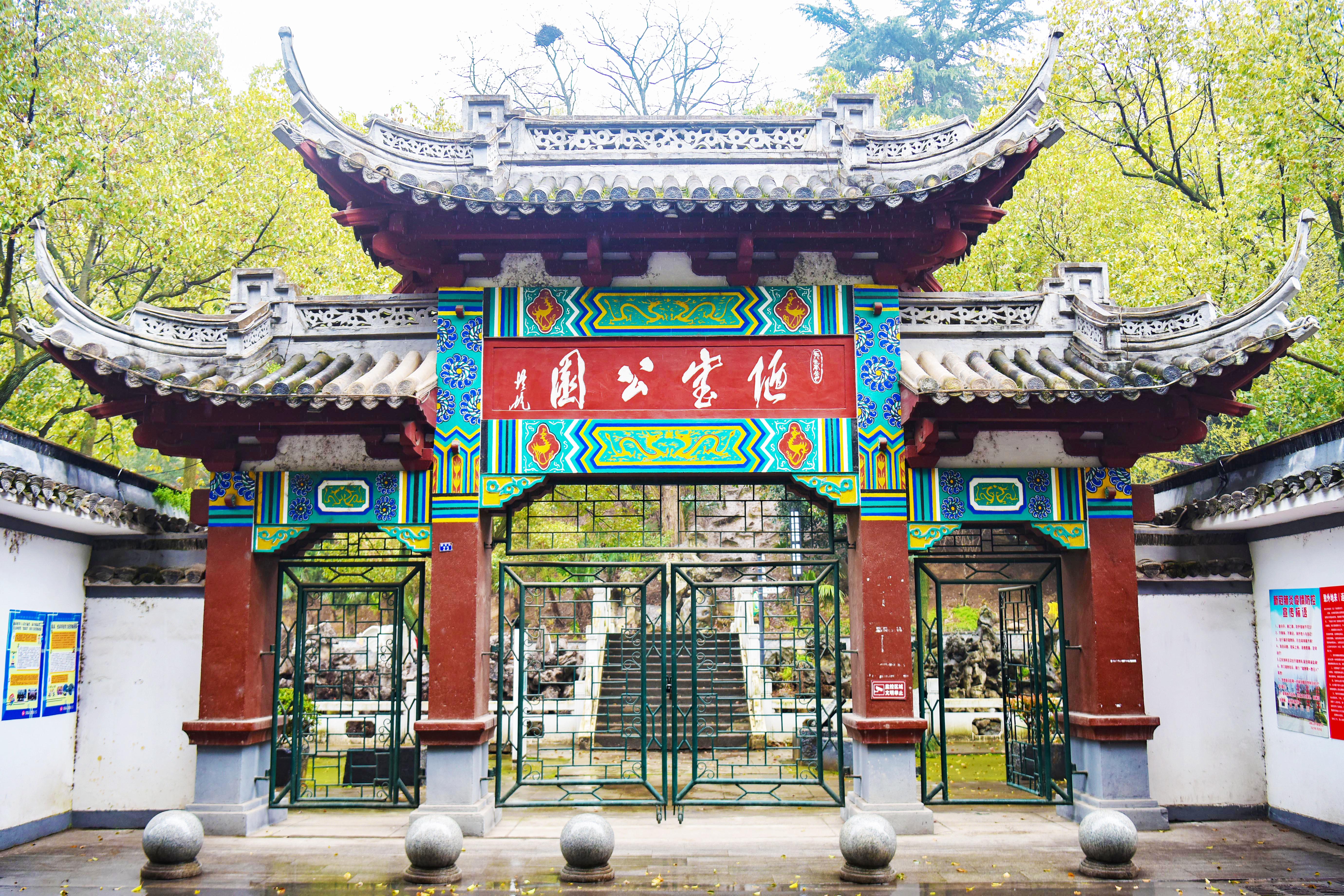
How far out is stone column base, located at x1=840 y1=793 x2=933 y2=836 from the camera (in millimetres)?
7430

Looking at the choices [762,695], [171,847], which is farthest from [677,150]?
[171,847]

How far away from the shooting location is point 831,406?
7844 mm

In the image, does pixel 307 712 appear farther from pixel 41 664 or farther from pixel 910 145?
pixel 910 145

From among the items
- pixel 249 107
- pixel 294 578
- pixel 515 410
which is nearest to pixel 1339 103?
pixel 515 410

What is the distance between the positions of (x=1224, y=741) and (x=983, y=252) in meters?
9.75

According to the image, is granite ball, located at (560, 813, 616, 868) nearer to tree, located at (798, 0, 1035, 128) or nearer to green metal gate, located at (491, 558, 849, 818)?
green metal gate, located at (491, 558, 849, 818)

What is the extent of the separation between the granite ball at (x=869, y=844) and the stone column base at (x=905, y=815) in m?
1.08

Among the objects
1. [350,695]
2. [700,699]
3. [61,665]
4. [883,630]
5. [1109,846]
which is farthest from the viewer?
[350,695]

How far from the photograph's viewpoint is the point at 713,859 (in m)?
6.88

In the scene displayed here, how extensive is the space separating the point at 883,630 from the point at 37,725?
696 cm

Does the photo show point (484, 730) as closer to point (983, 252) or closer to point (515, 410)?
point (515, 410)

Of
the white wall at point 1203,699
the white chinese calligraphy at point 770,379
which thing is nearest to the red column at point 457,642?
the white chinese calligraphy at point 770,379

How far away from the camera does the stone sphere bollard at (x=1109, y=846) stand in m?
6.32

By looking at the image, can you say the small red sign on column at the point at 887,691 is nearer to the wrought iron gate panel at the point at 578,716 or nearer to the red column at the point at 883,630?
the red column at the point at 883,630
